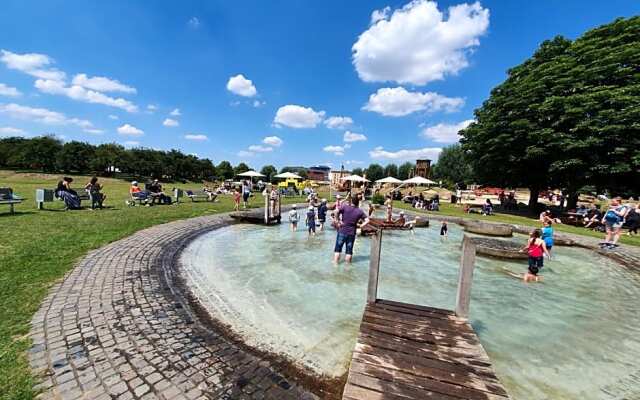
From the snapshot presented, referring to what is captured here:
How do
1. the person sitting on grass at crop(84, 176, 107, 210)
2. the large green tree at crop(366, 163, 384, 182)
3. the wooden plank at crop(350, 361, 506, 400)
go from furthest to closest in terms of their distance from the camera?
the large green tree at crop(366, 163, 384, 182), the person sitting on grass at crop(84, 176, 107, 210), the wooden plank at crop(350, 361, 506, 400)

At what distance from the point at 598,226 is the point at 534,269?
1343 cm

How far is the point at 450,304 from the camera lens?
5.56 m

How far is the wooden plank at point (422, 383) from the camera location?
2346 millimetres

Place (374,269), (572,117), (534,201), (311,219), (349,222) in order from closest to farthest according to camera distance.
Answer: (374,269)
(349,222)
(311,219)
(572,117)
(534,201)

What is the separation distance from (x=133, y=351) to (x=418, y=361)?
336cm

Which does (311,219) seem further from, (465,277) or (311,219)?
(465,277)

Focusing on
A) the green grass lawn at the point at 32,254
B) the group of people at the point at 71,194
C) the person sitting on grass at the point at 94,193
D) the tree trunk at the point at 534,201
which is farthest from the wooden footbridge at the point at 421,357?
the tree trunk at the point at 534,201

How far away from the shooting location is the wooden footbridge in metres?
2.38

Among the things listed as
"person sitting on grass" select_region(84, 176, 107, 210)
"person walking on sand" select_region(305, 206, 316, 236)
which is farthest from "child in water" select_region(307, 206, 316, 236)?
"person sitting on grass" select_region(84, 176, 107, 210)

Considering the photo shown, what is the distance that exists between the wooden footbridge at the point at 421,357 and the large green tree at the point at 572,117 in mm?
19030

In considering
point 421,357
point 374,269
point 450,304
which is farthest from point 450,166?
point 421,357

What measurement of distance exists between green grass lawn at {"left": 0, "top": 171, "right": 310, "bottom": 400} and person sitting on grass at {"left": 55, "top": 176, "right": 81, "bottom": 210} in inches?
29.3

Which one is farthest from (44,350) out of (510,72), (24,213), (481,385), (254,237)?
(510,72)

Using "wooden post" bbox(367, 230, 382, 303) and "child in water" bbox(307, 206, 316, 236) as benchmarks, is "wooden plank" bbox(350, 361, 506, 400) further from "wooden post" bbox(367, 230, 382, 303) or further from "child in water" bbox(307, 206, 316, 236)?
"child in water" bbox(307, 206, 316, 236)
